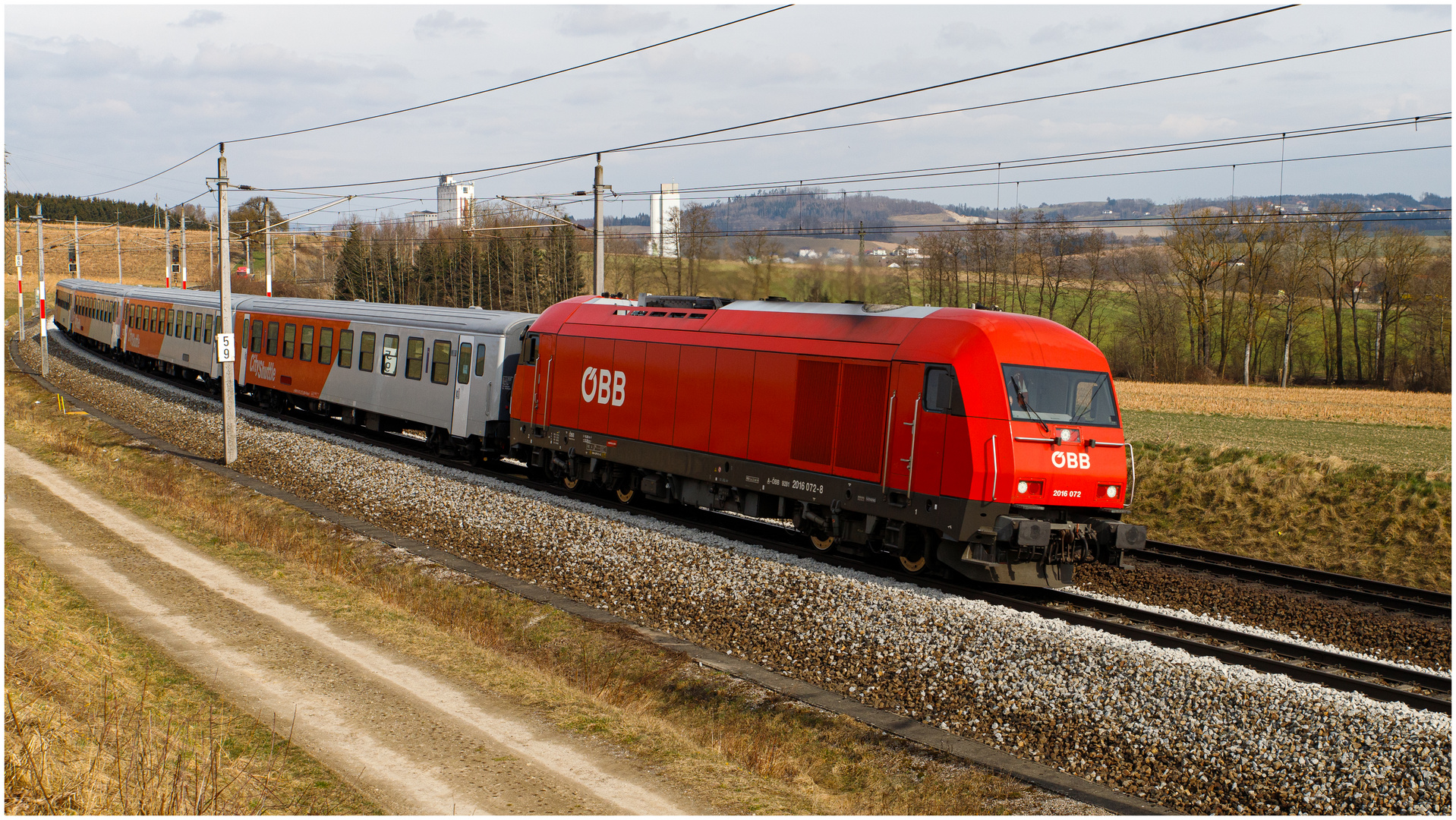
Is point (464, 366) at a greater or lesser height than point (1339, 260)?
lesser

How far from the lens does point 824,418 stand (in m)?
15.4

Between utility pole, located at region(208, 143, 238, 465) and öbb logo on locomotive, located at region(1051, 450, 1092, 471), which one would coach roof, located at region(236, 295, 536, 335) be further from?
öbb logo on locomotive, located at region(1051, 450, 1092, 471)

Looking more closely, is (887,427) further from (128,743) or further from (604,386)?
(128,743)

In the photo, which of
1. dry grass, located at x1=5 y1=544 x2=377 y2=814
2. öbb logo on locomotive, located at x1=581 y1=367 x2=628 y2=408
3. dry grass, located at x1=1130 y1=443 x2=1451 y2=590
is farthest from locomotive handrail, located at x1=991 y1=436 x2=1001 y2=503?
dry grass, located at x1=1130 y1=443 x2=1451 y2=590

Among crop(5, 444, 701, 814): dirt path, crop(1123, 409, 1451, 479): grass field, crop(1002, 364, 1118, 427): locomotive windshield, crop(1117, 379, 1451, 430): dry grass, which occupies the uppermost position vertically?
crop(1002, 364, 1118, 427): locomotive windshield

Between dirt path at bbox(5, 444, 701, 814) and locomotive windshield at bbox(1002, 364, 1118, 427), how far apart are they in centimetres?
747

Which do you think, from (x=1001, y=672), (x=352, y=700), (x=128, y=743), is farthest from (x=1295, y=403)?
(x=128, y=743)

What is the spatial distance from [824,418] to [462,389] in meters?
12.0

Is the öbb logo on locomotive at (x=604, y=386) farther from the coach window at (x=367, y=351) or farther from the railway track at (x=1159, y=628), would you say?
the coach window at (x=367, y=351)

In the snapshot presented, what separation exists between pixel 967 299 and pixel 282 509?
50.0 meters

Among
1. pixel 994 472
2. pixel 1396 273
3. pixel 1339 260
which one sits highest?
pixel 1339 260

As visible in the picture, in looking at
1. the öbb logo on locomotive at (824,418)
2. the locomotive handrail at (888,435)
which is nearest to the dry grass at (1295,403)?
the öbb logo on locomotive at (824,418)

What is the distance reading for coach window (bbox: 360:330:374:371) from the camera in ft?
91.4

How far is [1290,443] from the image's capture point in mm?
25531
